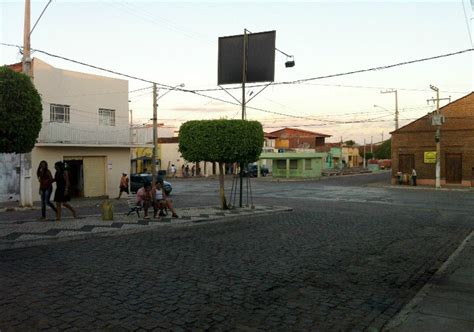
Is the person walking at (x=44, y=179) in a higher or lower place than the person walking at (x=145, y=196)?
higher

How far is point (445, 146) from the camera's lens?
3644cm

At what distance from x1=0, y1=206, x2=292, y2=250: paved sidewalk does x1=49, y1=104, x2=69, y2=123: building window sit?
32.0 ft

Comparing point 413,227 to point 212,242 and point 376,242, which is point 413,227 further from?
point 212,242

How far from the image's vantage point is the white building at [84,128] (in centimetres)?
2098

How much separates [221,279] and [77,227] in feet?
20.2

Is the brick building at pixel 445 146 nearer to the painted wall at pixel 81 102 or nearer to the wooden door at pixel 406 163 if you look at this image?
the wooden door at pixel 406 163

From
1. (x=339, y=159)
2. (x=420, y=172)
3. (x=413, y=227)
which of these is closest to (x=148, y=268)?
(x=413, y=227)

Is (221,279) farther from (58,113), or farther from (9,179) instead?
(58,113)

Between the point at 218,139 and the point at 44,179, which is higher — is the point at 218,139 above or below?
above

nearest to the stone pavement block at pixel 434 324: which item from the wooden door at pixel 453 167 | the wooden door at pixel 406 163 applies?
the wooden door at pixel 453 167

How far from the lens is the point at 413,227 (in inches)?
511

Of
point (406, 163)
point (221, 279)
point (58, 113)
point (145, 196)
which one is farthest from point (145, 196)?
point (406, 163)

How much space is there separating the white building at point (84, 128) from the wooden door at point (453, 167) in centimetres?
2646

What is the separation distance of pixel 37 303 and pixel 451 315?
195 inches
